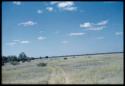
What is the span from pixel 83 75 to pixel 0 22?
3.90 m

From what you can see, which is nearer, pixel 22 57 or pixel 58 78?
pixel 58 78

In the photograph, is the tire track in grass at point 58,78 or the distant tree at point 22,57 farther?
the distant tree at point 22,57

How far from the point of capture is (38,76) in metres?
9.34

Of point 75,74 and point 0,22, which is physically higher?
point 0,22

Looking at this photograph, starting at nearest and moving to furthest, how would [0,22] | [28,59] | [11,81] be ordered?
[0,22]
[11,81]
[28,59]

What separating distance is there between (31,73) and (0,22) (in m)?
3.61

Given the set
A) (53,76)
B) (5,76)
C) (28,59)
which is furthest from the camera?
(28,59)

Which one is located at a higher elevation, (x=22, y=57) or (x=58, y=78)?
(x=22, y=57)

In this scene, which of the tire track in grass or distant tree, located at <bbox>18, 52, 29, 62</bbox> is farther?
distant tree, located at <bbox>18, 52, 29, 62</bbox>

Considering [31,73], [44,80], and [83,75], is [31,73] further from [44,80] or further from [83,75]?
[83,75]

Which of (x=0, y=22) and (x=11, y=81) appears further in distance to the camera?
(x=11, y=81)

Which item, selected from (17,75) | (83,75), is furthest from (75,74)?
(17,75)

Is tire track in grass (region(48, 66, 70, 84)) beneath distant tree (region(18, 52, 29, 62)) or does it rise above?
beneath

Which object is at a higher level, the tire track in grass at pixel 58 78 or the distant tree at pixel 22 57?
the distant tree at pixel 22 57
